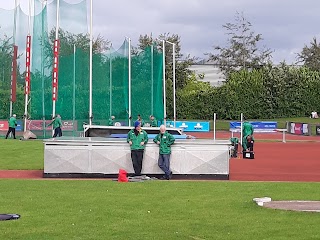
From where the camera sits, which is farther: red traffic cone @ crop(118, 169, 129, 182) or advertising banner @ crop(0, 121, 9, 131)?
advertising banner @ crop(0, 121, 9, 131)

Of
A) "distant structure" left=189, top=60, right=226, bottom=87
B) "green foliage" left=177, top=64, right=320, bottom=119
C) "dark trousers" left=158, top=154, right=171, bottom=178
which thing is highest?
"distant structure" left=189, top=60, right=226, bottom=87

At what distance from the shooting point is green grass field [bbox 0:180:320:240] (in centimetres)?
1066

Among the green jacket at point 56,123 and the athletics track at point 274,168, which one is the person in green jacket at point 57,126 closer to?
the green jacket at point 56,123

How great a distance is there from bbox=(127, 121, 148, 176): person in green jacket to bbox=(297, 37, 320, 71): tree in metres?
76.8

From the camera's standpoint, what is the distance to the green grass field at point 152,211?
10664mm

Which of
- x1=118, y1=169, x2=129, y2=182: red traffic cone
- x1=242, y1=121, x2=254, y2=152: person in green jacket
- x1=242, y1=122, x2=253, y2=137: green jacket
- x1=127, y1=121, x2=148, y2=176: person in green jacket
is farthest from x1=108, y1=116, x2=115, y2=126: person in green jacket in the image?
x1=118, y1=169, x2=129, y2=182: red traffic cone

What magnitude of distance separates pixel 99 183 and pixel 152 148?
3546mm

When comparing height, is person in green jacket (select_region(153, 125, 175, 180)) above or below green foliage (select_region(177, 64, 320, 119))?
below

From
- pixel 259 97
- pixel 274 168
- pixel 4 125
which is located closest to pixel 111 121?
pixel 4 125

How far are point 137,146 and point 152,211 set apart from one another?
28.3 ft

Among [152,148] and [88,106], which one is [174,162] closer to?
[152,148]

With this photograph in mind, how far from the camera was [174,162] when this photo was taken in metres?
22.1

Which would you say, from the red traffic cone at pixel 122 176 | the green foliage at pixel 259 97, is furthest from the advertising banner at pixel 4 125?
the green foliage at pixel 259 97

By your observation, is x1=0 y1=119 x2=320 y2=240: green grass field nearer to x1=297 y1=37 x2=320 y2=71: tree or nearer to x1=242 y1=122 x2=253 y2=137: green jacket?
x1=242 y1=122 x2=253 y2=137: green jacket
